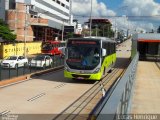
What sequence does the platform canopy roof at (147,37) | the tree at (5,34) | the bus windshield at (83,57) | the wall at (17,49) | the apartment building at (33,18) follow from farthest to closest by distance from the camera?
the apartment building at (33,18)
the tree at (5,34)
the wall at (17,49)
the platform canopy roof at (147,37)
the bus windshield at (83,57)

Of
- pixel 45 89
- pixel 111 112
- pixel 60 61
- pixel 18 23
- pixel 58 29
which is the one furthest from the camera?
pixel 58 29

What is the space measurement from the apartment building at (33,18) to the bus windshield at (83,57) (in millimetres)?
40147

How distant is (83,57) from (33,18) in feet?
247

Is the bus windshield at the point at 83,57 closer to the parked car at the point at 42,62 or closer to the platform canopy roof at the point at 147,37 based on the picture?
the parked car at the point at 42,62

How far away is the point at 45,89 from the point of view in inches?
877

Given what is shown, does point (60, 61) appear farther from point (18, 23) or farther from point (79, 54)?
point (18, 23)

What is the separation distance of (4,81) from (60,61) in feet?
58.6

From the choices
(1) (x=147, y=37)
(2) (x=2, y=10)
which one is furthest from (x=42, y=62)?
(2) (x=2, y=10)

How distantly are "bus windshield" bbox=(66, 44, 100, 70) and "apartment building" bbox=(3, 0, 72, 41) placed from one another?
4015 cm

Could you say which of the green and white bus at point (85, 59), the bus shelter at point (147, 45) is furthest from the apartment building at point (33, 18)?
the green and white bus at point (85, 59)

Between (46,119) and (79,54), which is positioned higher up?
(79,54)

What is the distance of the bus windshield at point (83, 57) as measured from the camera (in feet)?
82.6

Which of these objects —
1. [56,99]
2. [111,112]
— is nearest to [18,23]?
[56,99]

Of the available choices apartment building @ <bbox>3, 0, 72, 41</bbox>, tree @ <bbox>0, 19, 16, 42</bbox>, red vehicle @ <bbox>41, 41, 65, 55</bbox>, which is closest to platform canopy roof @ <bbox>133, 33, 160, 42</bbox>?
apartment building @ <bbox>3, 0, 72, 41</bbox>
